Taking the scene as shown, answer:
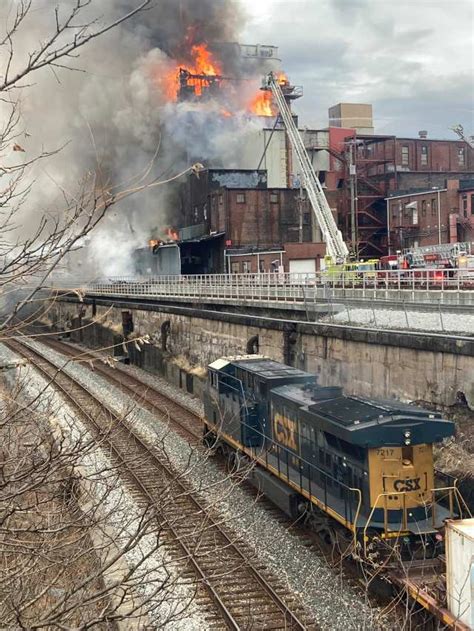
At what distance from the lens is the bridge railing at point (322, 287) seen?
25844 millimetres

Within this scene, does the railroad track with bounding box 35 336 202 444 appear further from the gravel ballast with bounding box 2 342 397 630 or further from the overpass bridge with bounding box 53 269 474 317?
the overpass bridge with bounding box 53 269 474 317

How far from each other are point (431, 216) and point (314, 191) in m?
9.56

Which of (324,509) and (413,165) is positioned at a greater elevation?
(413,165)

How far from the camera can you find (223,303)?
32688mm

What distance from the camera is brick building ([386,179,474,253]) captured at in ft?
169

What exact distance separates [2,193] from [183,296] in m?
35.5

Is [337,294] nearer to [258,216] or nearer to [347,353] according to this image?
[347,353]

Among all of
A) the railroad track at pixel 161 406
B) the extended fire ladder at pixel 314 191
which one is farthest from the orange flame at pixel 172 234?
the railroad track at pixel 161 406

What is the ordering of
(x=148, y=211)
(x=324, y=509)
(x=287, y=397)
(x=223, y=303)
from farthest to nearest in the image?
(x=148, y=211) < (x=223, y=303) < (x=287, y=397) < (x=324, y=509)

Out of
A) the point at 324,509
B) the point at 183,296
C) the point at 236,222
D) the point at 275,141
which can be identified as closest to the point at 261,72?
the point at 275,141

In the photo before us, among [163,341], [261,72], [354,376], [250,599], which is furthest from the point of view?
[261,72]

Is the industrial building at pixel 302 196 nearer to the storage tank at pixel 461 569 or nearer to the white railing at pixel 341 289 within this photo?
the white railing at pixel 341 289

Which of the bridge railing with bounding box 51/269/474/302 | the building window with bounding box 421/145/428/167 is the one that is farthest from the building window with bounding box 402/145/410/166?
the bridge railing with bounding box 51/269/474/302

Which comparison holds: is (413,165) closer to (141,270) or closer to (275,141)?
(275,141)
